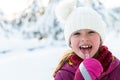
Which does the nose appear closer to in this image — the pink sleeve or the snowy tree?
the pink sleeve

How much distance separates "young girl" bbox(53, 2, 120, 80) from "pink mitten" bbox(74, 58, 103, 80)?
25 millimetres

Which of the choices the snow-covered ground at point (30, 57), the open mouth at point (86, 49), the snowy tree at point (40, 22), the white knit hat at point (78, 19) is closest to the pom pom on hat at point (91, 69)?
the open mouth at point (86, 49)

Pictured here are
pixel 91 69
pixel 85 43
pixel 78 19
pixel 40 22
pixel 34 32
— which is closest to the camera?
pixel 91 69

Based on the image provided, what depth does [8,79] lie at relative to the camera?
14.7ft

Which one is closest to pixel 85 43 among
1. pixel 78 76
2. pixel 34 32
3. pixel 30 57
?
pixel 78 76

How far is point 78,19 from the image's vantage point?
2266 mm

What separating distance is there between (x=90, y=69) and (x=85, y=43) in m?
0.19

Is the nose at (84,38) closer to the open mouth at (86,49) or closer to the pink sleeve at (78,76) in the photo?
the open mouth at (86,49)

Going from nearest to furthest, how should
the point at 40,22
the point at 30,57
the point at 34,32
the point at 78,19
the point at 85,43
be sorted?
the point at 85,43 → the point at 78,19 → the point at 30,57 → the point at 34,32 → the point at 40,22

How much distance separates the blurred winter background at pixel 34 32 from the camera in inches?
193

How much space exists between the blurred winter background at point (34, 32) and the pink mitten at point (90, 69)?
2.69 meters

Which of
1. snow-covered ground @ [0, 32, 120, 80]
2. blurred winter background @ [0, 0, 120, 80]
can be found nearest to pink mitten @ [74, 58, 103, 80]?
snow-covered ground @ [0, 32, 120, 80]

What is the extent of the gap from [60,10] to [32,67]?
2.45m

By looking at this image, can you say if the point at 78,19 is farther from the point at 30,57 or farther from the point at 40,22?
the point at 40,22
